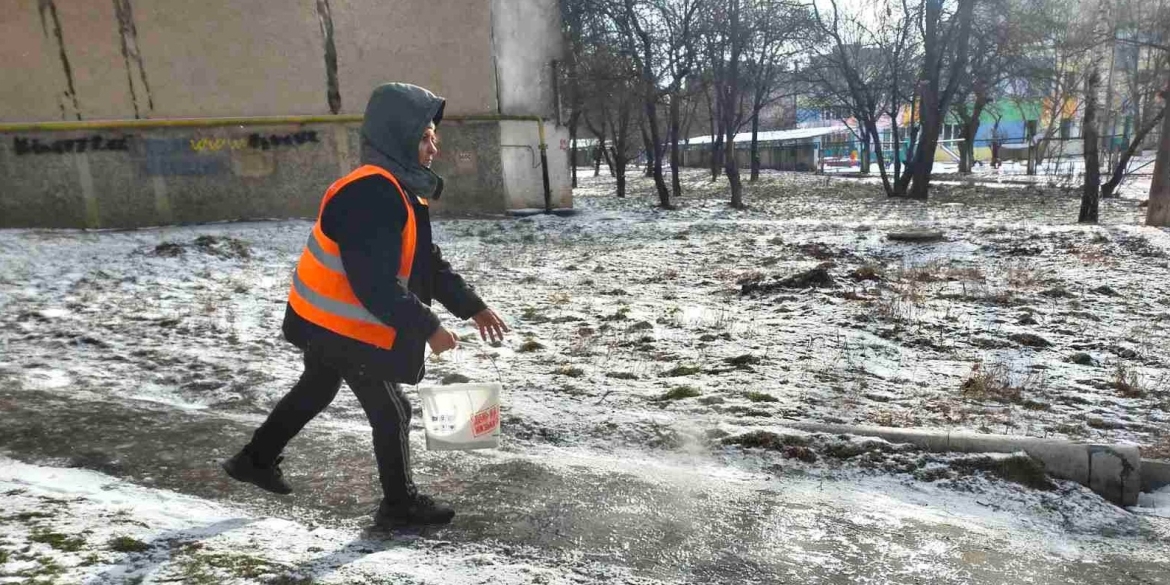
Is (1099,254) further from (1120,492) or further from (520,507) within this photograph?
(520,507)

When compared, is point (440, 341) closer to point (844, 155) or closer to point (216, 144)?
point (216, 144)

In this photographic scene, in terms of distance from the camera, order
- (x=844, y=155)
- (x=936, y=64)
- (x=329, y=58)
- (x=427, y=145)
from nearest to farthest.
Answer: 1. (x=427, y=145)
2. (x=329, y=58)
3. (x=936, y=64)
4. (x=844, y=155)

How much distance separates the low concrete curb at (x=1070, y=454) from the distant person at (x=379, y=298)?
2257 millimetres

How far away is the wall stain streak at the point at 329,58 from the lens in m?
13.3

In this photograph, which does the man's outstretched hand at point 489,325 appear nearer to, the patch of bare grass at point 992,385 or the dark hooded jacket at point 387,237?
the dark hooded jacket at point 387,237

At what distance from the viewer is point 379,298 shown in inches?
87.4

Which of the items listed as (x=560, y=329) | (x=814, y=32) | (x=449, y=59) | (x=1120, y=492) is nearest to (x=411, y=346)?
(x=1120, y=492)

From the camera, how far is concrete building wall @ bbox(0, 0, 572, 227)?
40.9 feet

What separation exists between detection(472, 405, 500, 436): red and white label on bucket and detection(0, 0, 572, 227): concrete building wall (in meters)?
12.2

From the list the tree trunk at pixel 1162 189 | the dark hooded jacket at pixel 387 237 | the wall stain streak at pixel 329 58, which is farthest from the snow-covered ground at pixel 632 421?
the wall stain streak at pixel 329 58

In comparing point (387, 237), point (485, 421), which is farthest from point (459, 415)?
point (387, 237)

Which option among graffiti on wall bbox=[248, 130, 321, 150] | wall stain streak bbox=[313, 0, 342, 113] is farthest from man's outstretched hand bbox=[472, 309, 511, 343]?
wall stain streak bbox=[313, 0, 342, 113]

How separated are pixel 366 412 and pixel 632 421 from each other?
1.76 m

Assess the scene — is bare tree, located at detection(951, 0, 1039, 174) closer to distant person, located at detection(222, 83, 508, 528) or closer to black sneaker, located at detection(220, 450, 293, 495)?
distant person, located at detection(222, 83, 508, 528)
